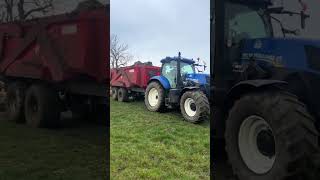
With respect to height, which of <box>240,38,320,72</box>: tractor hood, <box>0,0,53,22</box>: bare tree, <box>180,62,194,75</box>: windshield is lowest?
<box>180,62,194,75</box>: windshield

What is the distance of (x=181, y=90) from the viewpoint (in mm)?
3229

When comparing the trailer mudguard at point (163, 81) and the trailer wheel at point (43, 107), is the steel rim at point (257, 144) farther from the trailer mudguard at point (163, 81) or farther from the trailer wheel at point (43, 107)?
the trailer wheel at point (43, 107)

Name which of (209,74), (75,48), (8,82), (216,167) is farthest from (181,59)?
(8,82)

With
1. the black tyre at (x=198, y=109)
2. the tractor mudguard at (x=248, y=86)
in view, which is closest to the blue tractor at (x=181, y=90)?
the black tyre at (x=198, y=109)

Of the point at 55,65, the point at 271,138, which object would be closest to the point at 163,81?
the point at 271,138

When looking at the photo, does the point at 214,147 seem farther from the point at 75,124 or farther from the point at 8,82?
the point at 8,82

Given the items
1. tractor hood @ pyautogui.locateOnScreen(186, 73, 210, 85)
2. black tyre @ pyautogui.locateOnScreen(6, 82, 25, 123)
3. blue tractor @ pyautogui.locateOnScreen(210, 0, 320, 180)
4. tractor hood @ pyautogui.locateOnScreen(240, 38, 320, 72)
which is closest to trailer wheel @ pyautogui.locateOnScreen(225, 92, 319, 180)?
blue tractor @ pyautogui.locateOnScreen(210, 0, 320, 180)

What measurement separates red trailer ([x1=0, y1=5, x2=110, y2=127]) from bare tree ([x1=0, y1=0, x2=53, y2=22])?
0.07 m

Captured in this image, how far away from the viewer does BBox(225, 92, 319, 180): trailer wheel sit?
2.51 metres

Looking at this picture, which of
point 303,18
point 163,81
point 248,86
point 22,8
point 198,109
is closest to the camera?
point 198,109

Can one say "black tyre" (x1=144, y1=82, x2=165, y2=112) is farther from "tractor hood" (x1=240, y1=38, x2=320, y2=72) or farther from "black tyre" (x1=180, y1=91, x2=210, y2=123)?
"tractor hood" (x1=240, y1=38, x2=320, y2=72)

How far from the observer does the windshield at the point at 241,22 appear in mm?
2656

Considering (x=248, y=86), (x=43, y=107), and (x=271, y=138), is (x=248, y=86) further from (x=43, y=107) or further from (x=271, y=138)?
(x=43, y=107)

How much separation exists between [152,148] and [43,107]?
3.98 ft
